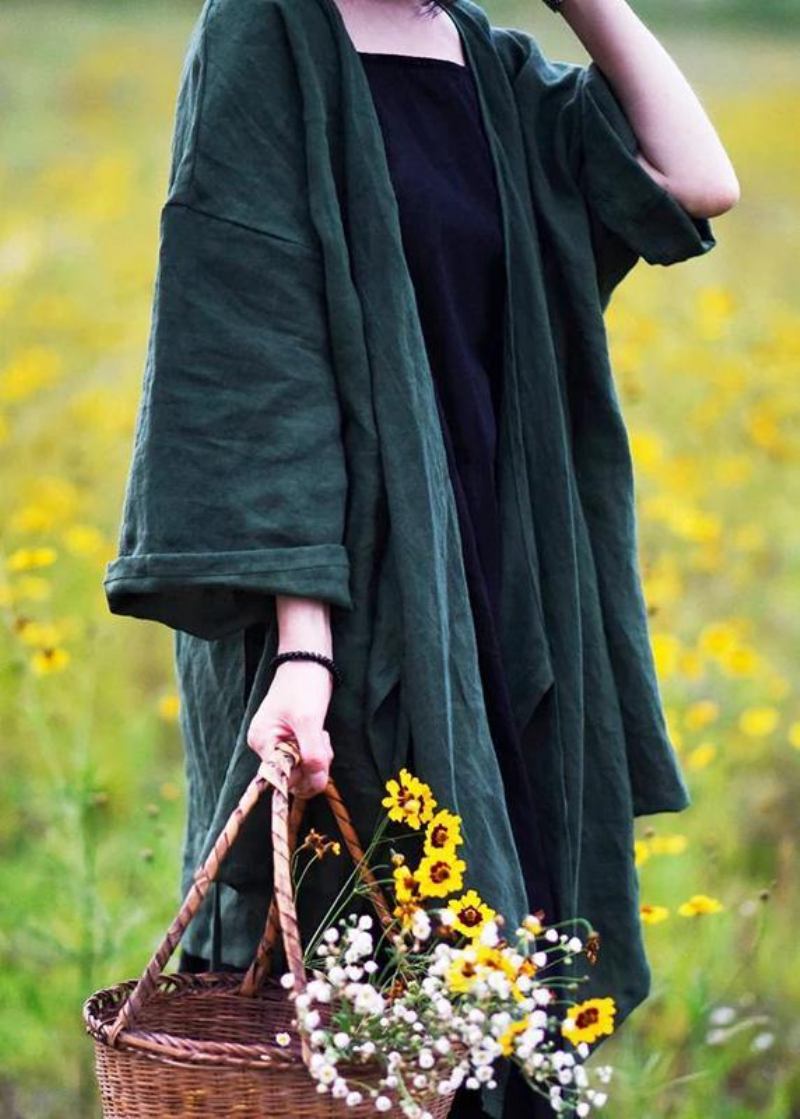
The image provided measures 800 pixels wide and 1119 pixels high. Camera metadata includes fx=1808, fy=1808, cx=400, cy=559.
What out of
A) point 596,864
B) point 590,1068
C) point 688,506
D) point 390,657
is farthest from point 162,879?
point 688,506

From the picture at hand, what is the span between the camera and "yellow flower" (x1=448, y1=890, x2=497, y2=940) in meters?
1.63

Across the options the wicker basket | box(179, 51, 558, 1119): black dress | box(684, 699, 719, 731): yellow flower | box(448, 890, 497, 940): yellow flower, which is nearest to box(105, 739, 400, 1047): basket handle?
the wicker basket

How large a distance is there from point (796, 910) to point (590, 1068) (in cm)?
64

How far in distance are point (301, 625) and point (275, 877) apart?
266 mm

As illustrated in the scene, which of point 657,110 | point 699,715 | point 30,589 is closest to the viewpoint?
point 657,110

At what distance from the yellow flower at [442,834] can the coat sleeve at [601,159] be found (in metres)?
0.70

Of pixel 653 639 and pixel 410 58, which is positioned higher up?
pixel 410 58

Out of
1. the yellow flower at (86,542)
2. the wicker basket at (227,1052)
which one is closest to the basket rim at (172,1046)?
the wicker basket at (227,1052)

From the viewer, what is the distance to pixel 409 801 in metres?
1.70

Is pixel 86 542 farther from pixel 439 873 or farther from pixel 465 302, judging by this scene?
pixel 439 873

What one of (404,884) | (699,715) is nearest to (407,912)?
Answer: (404,884)

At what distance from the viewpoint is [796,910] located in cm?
334

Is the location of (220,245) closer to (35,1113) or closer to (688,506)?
(35,1113)

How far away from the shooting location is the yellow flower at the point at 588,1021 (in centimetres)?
170
